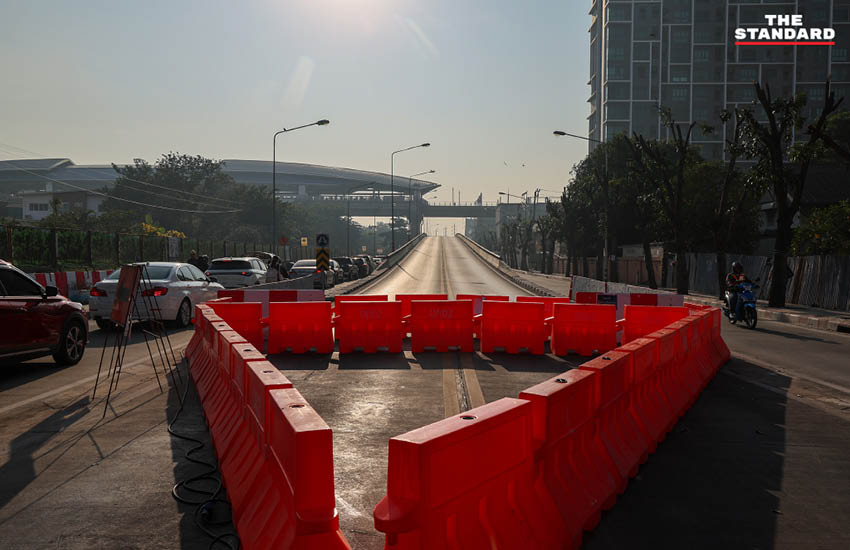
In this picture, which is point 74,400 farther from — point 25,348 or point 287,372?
point 287,372

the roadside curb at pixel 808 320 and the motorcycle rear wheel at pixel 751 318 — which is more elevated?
the motorcycle rear wheel at pixel 751 318

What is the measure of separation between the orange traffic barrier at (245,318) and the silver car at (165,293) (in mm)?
3284

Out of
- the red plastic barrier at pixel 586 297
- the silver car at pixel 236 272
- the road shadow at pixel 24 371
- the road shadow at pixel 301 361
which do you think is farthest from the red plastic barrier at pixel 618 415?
the silver car at pixel 236 272

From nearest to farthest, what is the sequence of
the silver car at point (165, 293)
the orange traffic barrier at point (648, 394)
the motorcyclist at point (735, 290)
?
the orange traffic barrier at point (648, 394) → the silver car at point (165, 293) → the motorcyclist at point (735, 290)

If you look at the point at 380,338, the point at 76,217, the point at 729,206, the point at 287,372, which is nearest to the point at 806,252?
the point at 729,206

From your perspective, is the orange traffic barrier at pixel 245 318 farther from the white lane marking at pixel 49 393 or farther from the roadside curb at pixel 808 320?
the roadside curb at pixel 808 320

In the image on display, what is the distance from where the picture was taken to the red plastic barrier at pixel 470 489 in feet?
9.85

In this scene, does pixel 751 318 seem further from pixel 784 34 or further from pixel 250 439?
pixel 784 34

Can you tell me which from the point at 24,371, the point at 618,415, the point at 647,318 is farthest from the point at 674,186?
the point at 618,415

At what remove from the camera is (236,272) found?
972 inches

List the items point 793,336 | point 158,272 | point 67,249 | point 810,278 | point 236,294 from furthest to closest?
point 67,249 → point 810,278 → point 793,336 → point 158,272 → point 236,294

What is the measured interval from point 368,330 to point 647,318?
501 cm

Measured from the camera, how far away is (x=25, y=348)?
992 centimetres

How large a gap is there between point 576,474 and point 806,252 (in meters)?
35.9
